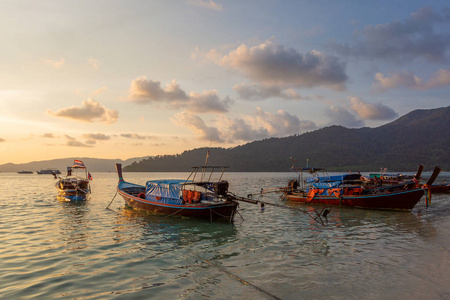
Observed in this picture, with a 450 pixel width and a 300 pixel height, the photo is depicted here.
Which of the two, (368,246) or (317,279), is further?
(368,246)

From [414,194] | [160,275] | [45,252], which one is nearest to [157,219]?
[45,252]

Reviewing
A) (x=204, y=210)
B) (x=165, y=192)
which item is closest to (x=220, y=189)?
(x=204, y=210)

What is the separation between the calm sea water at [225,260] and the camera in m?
11.3

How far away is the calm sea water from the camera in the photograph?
37.2ft

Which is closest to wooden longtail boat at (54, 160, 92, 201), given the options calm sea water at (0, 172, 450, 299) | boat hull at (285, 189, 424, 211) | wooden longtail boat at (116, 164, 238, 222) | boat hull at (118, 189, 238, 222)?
wooden longtail boat at (116, 164, 238, 222)

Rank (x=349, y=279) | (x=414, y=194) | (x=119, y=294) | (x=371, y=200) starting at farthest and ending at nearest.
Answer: (x=371, y=200) → (x=414, y=194) → (x=349, y=279) → (x=119, y=294)

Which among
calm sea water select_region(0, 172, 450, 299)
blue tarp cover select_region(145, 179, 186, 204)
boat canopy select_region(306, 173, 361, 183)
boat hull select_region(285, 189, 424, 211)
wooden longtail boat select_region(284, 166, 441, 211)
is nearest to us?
calm sea water select_region(0, 172, 450, 299)

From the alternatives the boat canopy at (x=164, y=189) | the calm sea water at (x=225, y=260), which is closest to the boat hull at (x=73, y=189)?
the calm sea water at (x=225, y=260)

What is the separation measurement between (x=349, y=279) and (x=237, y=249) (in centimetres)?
703

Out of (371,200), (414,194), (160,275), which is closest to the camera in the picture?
(160,275)

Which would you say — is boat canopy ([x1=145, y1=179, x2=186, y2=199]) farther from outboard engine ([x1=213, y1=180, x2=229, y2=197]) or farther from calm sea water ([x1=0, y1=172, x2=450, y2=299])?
outboard engine ([x1=213, y1=180, x2=229, y2=197])

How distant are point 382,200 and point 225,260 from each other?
26814mm

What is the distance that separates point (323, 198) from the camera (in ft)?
129

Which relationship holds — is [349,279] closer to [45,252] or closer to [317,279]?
[317,279]
